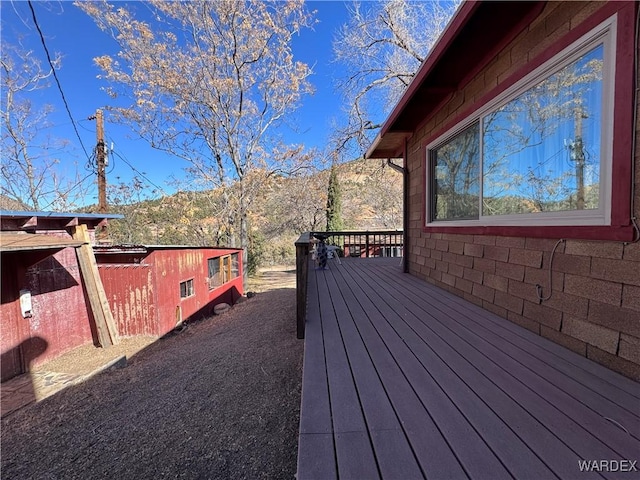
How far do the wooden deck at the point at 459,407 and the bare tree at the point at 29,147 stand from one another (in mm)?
14989

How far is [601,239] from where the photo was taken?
157 centimetres

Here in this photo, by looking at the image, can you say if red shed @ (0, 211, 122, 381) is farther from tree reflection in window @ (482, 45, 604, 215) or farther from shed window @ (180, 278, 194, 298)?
tree reflection in window @ (482, 45, 604, 215)

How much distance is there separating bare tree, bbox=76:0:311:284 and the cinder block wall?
11.5m

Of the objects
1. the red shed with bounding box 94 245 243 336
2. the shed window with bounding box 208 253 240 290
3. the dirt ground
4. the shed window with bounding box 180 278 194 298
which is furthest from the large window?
the shed window with bounding box 208 253 240 290

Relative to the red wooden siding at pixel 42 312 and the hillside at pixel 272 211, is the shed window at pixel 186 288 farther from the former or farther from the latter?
the hillside at pixel 272 211

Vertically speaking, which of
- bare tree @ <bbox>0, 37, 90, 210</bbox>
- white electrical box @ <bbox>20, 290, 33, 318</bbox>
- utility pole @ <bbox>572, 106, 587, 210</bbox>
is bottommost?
white electrical box @ <bbox>20, 290, 33, 318</bbox>

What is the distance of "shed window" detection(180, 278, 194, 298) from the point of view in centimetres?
922

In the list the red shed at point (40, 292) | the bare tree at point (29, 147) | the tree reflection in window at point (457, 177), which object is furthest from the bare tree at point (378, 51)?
the bare tree at point (29, 147)

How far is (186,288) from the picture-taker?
374 inches

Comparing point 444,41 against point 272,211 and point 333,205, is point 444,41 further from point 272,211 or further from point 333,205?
point 272,211

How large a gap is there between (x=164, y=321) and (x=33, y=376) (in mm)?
2952

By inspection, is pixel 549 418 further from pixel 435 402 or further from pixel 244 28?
pixel 244 28

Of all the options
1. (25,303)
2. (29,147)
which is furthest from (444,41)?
(29,147)

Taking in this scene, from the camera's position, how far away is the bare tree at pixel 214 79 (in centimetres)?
1109
